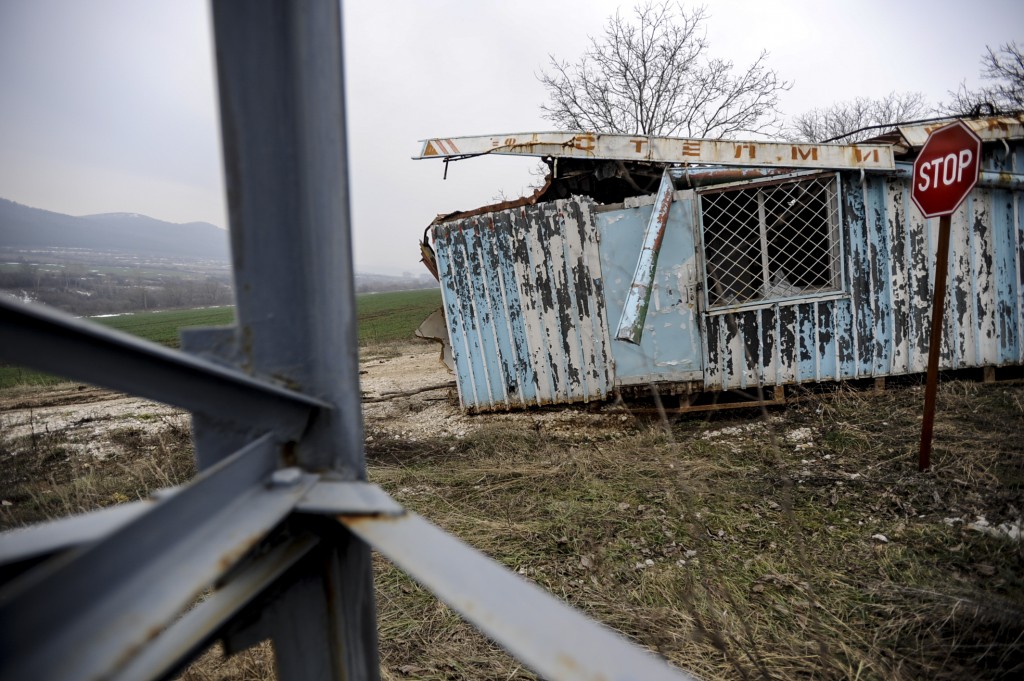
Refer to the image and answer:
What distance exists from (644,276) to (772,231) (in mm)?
2713

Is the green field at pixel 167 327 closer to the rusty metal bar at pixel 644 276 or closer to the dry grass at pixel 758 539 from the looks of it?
the dry grass at pixel 758 539

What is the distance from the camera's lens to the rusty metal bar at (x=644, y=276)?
3.58 metres

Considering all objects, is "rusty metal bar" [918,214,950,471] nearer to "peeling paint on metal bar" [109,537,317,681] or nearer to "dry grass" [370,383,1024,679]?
"dry grass" [370,383,1024,679]

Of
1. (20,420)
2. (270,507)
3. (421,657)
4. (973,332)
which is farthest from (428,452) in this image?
(20,420)

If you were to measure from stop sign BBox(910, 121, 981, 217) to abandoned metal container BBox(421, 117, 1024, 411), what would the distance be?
1.81m

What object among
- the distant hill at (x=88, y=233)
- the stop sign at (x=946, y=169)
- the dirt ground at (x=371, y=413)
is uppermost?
the stop sign at (x=946, y=169)

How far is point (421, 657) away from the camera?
2.27m

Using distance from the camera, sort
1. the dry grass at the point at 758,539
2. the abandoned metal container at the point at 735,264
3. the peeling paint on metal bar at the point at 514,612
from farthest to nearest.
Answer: the abandoned metal container at the point at 735,264 → the dry grass at the point at 758,539 → the peeling paint on metal bar at the point at 514,612

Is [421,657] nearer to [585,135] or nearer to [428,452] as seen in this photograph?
[428,452]

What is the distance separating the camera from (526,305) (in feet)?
19.9

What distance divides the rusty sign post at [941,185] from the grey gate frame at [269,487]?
4.08m

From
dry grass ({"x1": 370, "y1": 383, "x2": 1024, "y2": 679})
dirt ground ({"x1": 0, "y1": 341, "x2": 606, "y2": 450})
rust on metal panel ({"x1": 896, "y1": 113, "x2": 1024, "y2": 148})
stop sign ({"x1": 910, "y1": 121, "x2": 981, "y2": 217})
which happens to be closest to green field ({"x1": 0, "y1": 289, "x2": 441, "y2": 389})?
dirt ground ({"x1": 0, "y1": 341, "x2": 606, "y2": 450})

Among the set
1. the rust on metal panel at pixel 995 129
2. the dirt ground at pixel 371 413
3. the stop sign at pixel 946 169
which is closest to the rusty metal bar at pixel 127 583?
the dirt ground at pixel 371 413

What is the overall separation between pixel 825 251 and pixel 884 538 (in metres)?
3.90
